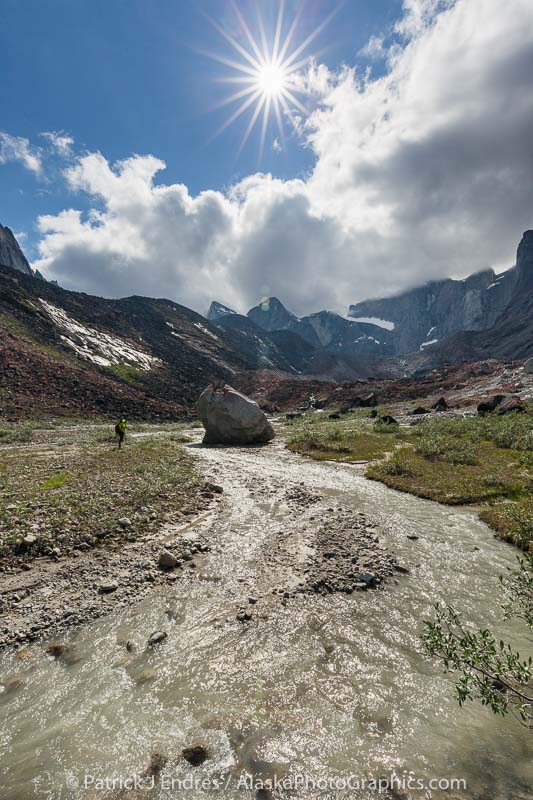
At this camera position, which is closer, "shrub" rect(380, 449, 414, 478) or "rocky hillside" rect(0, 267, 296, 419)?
"shrub" rect(380, 449, 414, 478)

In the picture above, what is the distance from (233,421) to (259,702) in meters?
35.5

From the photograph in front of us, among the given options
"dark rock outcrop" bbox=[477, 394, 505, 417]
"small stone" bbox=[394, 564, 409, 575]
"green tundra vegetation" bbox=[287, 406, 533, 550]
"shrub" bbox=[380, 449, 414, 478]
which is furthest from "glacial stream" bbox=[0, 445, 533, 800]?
"dark rock outcrop" bbox=[477, 394, 505, 417]

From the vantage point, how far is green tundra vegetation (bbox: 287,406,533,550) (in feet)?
51.6

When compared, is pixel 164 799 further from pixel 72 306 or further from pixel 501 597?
pixel 72 306

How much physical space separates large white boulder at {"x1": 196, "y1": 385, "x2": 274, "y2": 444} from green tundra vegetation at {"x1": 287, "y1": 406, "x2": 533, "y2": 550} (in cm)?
516

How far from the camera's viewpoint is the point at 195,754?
201 inches

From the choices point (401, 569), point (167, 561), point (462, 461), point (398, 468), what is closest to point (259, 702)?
point (167, 561)

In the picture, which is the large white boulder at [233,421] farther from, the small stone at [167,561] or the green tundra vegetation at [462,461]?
the small stone at [167,561]

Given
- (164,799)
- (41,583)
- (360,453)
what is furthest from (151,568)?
(360,453)

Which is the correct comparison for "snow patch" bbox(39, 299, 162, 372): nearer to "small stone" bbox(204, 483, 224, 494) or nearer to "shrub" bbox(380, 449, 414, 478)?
"small stone" bbox(204, 483, 224, 494)

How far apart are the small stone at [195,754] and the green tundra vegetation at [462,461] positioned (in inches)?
452

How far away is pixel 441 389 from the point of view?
312ft

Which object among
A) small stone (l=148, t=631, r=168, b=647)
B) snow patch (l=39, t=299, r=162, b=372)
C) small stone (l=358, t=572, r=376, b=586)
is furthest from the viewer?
snow patch (l=39, t=299, r=162, b=372)

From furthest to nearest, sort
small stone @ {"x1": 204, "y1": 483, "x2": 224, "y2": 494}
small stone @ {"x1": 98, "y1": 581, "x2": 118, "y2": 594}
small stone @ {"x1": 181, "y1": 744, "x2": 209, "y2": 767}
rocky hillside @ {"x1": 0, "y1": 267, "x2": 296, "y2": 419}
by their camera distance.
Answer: rocky hillside @ {"x1": 0, "y1": 267, "x2": 296, "y2": 419} < small stone @ {"x1": 204, "y1": 483, "x2": 224, "y2": 494} < small stone @ {"x1": 98, "y1": 581, "x2": 118, "y2": 594} < small stone @ {"x1": 181, "y1": 744, "x2": 209, "y2": 767}
